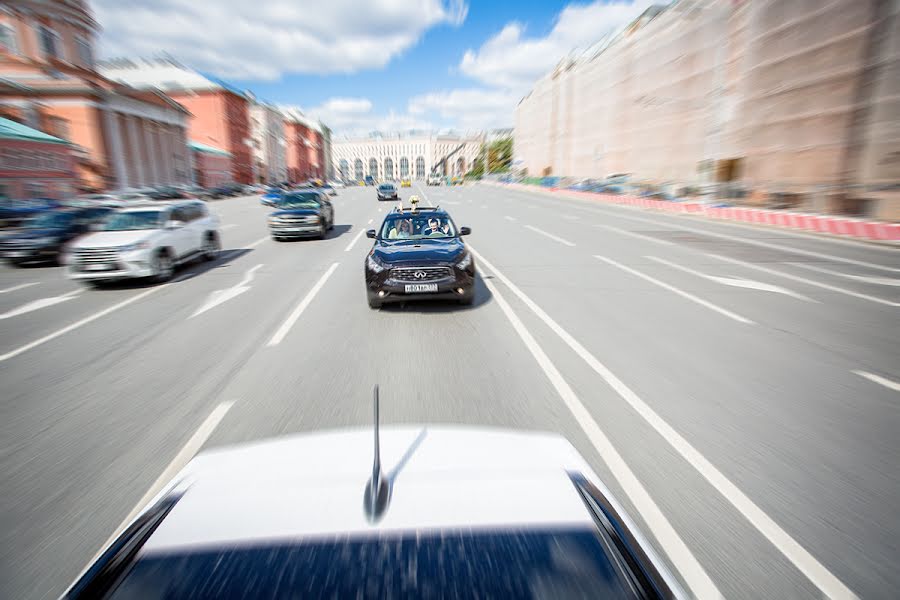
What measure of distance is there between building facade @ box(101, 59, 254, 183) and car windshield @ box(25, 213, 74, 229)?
2872 inches

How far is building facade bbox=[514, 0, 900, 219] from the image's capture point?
20875mm

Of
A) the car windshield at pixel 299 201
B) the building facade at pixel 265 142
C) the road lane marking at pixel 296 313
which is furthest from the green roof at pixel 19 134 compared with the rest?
the building facade at pixel 265 142

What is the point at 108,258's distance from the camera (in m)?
9.56

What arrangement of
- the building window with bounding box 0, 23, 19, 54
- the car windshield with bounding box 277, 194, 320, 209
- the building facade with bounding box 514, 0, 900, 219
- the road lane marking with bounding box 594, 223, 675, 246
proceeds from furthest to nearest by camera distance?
the building window with bounding box 0, 23, 19, 54 → the building facade with bounding box 514, 0, 900, 219 → the car windshield with bounding box 277, 194, 320, 209 → the road lane marking with bounding box 594, 223, 675, 246

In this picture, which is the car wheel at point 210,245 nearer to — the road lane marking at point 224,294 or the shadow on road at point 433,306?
the road lane marking at point 224,294

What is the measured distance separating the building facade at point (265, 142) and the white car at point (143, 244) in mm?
89061

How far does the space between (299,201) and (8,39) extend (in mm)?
47677

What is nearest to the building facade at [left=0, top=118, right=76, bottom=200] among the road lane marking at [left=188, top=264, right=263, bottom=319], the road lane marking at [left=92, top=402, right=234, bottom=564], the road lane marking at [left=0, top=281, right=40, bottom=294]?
the road lane marking at [left=0, top=281, right=40, bottom=294]

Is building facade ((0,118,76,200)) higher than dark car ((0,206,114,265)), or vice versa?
building facade ((0,118,76,200))

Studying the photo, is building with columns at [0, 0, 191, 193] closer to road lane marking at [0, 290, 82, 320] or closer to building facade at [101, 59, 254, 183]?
building facade at [101, 59, 254, 183]

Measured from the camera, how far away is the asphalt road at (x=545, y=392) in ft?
9.36

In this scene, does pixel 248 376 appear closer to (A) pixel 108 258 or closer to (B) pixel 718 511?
(B) pixel 718 511

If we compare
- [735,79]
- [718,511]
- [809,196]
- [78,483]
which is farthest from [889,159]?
[78,483]

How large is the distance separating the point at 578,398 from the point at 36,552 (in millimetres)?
4124
